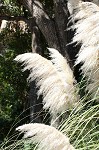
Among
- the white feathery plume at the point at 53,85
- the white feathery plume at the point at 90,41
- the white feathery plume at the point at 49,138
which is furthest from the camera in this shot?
the white feathery plume at the point at 53,85

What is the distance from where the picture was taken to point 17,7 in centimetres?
759

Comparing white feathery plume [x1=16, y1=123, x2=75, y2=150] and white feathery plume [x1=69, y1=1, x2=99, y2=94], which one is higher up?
white feathery plume [x1=69, y1=1, x2=99, y2=94]

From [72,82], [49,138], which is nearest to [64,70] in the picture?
[72,82]

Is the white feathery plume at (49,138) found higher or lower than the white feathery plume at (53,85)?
lower

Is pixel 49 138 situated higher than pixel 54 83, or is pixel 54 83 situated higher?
pixel 54 83

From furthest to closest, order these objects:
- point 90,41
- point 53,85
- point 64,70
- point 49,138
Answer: point 64,70
point 53,85
point 90,41
point 49,138

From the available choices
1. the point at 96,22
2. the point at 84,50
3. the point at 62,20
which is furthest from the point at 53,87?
the point at 62,20

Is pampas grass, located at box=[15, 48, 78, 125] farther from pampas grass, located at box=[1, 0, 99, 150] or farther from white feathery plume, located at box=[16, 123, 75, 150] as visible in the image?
white feathery plume, located at box=[16, 123, 75, 150]

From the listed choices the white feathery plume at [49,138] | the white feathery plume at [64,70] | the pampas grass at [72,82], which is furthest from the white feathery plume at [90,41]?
the white feathery plume at [49,138]

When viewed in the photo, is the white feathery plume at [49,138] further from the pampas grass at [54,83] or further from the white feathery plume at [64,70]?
the white feathery plume at [64,70]

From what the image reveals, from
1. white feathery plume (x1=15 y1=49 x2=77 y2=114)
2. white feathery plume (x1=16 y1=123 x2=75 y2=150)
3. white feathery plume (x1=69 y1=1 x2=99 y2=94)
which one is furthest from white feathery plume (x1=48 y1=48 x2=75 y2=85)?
white feathery plume (x1=16 y1=123 x2=75 y2=150)

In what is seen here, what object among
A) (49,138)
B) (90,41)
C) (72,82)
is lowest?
(49,138)

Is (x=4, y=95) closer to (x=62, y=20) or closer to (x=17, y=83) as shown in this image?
(x=17, y=83)

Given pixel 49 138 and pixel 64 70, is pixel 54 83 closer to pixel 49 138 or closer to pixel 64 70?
pixel 64 70
